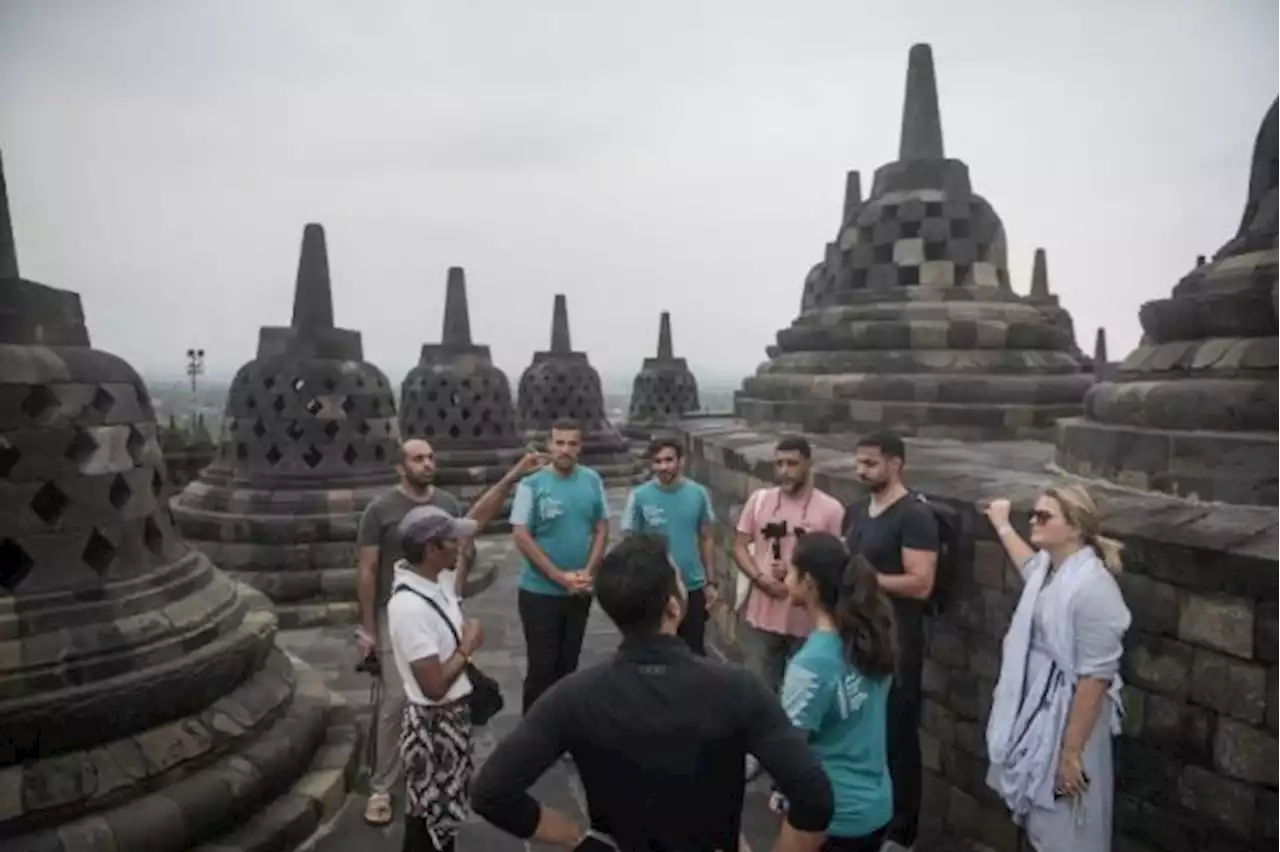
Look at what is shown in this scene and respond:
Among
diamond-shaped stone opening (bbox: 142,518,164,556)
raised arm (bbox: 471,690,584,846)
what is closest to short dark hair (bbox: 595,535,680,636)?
raised arm (bbox: 471,690,584,846)

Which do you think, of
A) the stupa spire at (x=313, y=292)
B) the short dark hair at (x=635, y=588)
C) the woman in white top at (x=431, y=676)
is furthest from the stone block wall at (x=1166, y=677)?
the stupa spire at (x=313, y=292)

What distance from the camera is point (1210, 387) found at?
3.60 metres

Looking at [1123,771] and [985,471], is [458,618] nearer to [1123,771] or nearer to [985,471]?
[1123,771]

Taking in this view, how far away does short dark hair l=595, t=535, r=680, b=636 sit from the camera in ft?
6.15

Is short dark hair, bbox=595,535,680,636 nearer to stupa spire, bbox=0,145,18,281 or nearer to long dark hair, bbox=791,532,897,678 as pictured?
long dark hair, bbox=791,532,897,678

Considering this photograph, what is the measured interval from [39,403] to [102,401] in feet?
0.91

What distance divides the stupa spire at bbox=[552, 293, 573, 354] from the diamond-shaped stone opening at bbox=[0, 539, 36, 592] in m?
A: 14.0

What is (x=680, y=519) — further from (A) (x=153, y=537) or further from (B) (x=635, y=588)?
(B) (x=635, y=588)

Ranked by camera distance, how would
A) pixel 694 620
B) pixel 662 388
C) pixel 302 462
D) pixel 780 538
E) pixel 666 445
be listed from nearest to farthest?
pixel 780 538, pixel 666 445, pixel 694 620, pixel 302 462, pixel 662 388

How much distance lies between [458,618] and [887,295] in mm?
5923

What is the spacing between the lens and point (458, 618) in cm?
325

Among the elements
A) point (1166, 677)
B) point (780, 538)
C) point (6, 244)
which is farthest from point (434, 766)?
point (6, 244)

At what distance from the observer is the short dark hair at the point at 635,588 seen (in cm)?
187

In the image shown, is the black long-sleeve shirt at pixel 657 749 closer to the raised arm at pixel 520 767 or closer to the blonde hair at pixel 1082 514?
the raised arm at pixel 520 767
